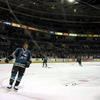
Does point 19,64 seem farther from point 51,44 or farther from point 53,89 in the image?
point 51,44

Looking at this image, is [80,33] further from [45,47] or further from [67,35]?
[45,47]

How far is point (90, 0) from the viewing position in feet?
76.1

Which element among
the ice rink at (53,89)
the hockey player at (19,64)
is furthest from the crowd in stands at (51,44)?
the hockey player at (19,64)

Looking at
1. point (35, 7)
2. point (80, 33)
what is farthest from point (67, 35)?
point (35, 7)

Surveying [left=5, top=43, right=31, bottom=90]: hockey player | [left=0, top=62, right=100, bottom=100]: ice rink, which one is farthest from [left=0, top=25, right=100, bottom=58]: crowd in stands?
[left=5, top=43, right=31, bottom=90]: hockey player

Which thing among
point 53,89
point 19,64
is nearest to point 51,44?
point 53,89

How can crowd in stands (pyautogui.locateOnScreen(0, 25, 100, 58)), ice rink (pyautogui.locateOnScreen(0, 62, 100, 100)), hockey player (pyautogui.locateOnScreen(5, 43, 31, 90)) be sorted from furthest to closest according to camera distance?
crowd in stands (pyautogui.locateOnScreen(0, 25, 100, 58)) → hockey player (pyautogui.locateOnScreen(5, 43, 31, 90)) → ice rink (pyautogui.locateOnScreen(0, 62, 100, 100))

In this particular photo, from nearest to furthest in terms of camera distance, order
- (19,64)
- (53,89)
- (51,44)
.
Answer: (19,64) < (53,89) < (51,44)

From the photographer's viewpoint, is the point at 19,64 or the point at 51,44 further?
the point at 51,44

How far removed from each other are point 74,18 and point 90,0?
14927 mm

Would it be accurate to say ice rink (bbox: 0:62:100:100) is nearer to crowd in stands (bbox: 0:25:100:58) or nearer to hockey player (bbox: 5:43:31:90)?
hockey player (bbox: 5:43:31:90)

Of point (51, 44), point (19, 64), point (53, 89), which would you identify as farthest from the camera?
point (51, 44)

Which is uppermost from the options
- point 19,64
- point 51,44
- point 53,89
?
point 51,44

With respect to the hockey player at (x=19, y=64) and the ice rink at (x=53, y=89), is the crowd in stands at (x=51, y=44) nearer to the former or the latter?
the ice rink at (x=53, y=89)
